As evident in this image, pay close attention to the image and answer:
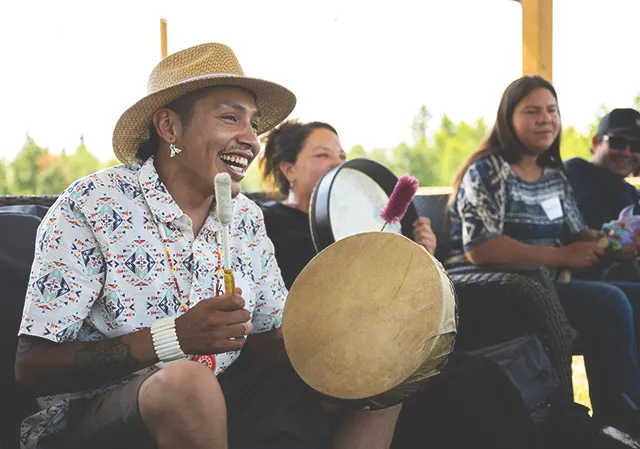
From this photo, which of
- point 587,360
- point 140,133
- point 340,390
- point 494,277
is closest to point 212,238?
point 140,133

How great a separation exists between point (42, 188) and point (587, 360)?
4.44 m

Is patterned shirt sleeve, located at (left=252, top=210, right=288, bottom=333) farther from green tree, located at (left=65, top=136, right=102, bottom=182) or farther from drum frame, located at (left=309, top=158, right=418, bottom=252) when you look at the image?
green tree, located at (left=65, top=136, right=102, bottom=182)

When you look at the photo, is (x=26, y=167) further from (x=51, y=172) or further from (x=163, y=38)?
(x=163, y=38)

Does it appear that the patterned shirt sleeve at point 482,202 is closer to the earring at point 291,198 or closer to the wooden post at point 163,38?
the earring at point 291,198

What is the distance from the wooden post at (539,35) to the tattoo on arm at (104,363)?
11.7ft

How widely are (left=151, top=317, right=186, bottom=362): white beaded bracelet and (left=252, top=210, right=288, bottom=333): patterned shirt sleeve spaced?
0.49 metres

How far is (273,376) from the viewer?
1852 mm

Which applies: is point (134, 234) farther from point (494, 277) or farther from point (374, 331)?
point (494, 277)

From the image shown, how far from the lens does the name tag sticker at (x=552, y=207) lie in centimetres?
330

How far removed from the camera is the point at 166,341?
1.51 meters

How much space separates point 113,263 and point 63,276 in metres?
0.11

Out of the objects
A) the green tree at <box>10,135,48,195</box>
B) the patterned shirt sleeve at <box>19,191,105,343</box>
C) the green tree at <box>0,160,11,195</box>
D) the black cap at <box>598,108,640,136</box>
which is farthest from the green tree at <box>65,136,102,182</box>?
the patterned shirt sleeve at <box>19,191,105,343</box>

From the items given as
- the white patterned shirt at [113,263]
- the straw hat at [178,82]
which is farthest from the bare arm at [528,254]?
the white patterned shirt at [113,263]

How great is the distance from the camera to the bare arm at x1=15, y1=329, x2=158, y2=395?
1504 mm
